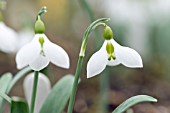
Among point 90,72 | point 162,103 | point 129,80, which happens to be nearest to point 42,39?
point 90,72

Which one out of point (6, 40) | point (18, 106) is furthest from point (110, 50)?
point (6, 40)

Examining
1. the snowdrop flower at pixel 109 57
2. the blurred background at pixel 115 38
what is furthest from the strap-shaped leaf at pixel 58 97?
the snowdrop flower at pixel 109 57

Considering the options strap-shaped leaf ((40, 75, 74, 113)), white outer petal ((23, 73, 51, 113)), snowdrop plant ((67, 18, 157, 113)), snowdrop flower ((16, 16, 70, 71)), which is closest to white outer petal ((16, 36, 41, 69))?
snowdrop flower ((16, 16, 70, 71))

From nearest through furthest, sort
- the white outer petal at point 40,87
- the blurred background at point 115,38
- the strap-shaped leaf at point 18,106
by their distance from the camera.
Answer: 1. the strap-shaped leaf at point 18,106
2. the white outer petal at point 40,87
3. the blurred background at point 115,38

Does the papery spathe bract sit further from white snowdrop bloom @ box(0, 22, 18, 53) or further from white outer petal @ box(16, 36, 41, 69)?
white snowdrop bloom @ box(0, 22, 18, 53)

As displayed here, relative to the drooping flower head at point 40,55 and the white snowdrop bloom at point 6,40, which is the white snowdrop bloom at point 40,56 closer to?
the drooping flower head at point 40,55


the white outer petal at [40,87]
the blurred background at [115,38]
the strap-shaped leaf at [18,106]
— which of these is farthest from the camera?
the blurred background at [115,38]

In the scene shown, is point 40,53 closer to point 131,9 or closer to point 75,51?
point 75,51

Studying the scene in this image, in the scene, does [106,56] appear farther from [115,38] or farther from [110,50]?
[115,38]
